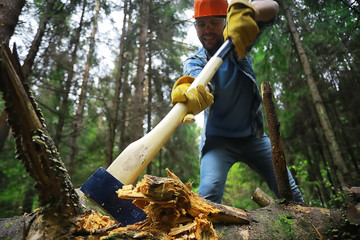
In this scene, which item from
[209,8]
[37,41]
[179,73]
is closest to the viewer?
→ [209,8]

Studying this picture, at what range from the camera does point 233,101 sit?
2998mm

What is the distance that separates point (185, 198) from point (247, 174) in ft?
28.5

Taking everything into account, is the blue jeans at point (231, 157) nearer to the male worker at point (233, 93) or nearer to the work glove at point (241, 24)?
the male worker at point (233, 93)

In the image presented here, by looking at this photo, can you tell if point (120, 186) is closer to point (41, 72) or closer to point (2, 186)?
point (41, 72)

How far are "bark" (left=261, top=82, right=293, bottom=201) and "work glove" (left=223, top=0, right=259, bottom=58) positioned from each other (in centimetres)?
102

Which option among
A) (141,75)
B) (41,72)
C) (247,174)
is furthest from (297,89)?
(41,72)

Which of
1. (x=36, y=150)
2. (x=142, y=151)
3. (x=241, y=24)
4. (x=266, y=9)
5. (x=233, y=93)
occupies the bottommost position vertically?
(x=142, y=151)

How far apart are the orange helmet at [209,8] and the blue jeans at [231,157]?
1.63 meters

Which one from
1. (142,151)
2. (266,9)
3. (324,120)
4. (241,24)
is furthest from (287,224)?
(324,120)

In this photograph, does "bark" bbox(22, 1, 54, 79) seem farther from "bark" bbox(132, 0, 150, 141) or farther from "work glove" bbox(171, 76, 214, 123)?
"work glove" bbox(171, 76, 214, 123)

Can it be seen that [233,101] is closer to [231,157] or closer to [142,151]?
[231,157]

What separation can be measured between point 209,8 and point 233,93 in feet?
3.76

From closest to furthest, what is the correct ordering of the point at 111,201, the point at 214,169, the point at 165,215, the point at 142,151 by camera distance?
the point at 165,215
the point at 111,201
the point at 142,151
the point at 214,169

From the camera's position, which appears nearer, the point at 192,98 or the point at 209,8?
the point at 192,98
